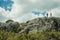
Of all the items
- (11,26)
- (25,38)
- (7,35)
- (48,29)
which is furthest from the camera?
(11,26)

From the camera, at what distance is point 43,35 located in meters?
78.6

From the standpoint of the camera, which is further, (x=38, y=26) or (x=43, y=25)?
(x=43, y=25)

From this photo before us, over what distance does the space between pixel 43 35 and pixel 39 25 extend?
1829 centimetres

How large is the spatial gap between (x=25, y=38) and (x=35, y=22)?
26.3 meters

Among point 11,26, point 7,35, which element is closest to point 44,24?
point 11,26

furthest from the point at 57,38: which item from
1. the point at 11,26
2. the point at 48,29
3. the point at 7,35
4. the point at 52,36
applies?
the point at 11,26

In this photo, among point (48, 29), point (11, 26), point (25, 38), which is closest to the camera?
point (25, 38)

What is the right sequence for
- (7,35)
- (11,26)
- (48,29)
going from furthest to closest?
1. (11,26)
2. (48,29)
3. (7,35)

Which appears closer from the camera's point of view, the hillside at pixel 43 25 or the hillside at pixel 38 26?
the hillside at pixel 43 25

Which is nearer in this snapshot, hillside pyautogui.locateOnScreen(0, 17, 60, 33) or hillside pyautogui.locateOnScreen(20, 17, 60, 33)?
hillside pyautogui.locateOnScreen(20, 17, 60, 33)

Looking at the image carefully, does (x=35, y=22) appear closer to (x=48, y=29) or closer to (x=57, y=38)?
(x=48, y=29)

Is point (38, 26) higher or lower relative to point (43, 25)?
lower

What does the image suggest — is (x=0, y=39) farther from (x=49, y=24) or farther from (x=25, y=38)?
(x=49, y=24)

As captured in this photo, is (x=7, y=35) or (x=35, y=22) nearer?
(x=7, y=35)
